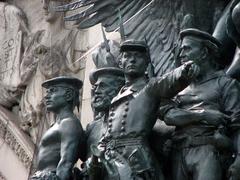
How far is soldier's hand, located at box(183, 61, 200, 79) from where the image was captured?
19.8 ft

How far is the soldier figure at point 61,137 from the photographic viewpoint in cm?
Answer: 663

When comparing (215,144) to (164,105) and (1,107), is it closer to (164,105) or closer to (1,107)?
(164,105)

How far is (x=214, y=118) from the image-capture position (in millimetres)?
6133

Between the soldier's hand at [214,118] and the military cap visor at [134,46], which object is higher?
the military cap visor at [134,46]

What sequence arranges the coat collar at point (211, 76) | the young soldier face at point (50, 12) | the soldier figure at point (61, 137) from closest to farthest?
1. the coat collar at point (211, 76)
2. the soldier figure at point (61, 137)
3. the young soldier face at point (50, 12)

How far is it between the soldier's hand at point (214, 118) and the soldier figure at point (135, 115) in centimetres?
22

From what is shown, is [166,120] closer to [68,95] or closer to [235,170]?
[235,170]

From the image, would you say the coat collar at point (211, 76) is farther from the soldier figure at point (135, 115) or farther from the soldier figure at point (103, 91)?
the soldier figure at point (103, 91)

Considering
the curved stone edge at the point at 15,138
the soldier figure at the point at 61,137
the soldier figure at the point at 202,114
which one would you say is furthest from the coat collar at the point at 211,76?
the curved stone edge at the point at 15,138

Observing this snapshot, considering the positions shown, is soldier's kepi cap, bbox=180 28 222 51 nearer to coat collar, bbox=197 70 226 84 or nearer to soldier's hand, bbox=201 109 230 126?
coat collar, bbox=197 70 226 84

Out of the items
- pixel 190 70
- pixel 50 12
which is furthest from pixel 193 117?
pixel 50 12

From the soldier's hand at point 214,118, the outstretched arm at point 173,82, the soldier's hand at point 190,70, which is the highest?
the soldier's hand at point 190,70

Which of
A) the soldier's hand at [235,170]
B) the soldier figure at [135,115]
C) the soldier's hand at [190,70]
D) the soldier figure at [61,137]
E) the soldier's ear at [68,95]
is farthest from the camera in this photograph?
the soldier's ear at [68,95]

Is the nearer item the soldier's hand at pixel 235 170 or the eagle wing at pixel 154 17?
the soldier's hand at pixel 235 170
